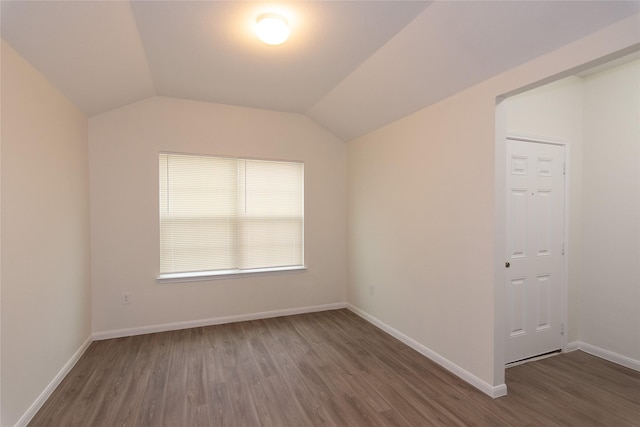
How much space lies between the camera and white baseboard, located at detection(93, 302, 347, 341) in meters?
3.36

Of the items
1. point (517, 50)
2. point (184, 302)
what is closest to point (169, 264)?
point (184, 302)

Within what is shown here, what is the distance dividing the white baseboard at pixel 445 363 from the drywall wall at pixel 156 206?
3.35ft

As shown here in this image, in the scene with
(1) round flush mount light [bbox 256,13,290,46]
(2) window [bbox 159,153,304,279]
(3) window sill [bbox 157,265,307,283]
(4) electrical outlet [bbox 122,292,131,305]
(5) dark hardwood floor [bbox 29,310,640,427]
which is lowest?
(5) dark hardwood floor [bbox 29,310,640,427]

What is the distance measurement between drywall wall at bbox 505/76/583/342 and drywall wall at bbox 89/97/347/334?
95.0 inches

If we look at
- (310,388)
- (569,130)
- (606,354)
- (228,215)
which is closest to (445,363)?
(310,388)

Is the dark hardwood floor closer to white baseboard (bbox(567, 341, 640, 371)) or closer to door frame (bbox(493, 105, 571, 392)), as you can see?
white baseboard (bbox(567, 341, 640, 371))

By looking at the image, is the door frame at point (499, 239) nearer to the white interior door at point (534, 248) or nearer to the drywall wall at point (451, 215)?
the drywall wall at point (451, 215)

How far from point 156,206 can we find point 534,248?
4.07 metres

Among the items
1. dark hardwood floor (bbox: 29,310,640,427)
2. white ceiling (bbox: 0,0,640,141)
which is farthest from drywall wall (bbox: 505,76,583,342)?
white ceiling (bbox: 0,0,640,141)

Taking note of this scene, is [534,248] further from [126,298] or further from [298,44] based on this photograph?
[126,298]

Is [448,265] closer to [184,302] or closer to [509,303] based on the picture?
[509,303]

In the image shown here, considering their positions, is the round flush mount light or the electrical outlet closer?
the round flush mount light

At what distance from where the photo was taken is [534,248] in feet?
9.37

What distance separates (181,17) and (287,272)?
120 inches
